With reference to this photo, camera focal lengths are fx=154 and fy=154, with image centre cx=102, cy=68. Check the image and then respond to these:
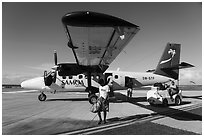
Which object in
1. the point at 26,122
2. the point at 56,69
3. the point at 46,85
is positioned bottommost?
the point at 26,122

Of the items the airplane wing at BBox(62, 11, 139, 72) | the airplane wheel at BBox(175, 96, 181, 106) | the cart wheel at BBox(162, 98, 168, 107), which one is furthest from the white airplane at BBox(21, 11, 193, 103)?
the cart wheel at BBox(162, 98, 168, 107)

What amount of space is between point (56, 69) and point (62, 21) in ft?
27.7

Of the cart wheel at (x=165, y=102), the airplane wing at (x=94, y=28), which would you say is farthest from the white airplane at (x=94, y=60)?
the cart wheel at (x=165, y=102)

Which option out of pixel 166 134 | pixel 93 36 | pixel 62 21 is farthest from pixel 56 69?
pixel 166 134

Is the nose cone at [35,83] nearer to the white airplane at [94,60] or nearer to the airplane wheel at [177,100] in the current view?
the white airplane at [94,60]

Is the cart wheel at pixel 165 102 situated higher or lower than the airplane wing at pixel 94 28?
lower

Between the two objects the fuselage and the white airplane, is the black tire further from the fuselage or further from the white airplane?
the fuselage

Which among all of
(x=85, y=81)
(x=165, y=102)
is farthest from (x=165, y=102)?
(x=85, y=81)

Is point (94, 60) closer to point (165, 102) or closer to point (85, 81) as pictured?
point (85, 81)

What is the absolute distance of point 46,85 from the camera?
43.5 ft

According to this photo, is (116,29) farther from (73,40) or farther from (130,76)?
(130,76)

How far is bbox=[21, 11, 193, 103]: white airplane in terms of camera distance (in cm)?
430

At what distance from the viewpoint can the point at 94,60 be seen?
10.1 meters

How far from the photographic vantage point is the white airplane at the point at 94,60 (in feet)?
14.1
